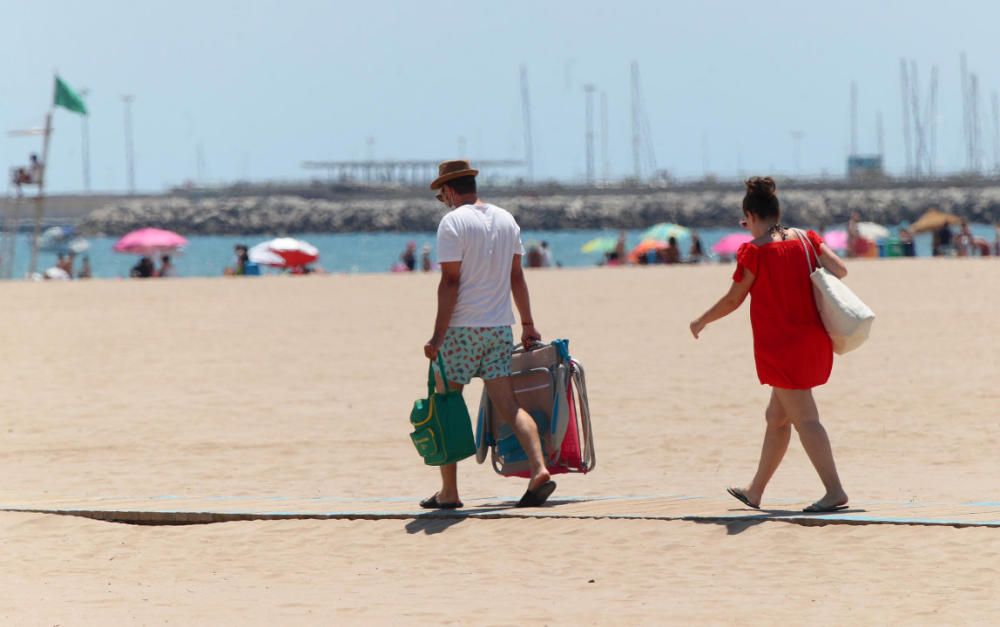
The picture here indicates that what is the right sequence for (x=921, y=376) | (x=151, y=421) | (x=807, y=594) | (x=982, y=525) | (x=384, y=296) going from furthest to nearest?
(x=384, y=296) → (x=921, y=376) → (x=151, y=421) → (x=982, y=525) → (x=807, y=594)

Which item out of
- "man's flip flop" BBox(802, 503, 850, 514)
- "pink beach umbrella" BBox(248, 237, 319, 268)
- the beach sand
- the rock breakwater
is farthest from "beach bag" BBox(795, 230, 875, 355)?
the rock breakwater

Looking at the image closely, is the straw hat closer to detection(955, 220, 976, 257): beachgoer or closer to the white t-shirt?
the white t-shirt

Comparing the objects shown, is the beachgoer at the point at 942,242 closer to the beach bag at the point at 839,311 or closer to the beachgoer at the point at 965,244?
the beachgoer at the point at 965,244

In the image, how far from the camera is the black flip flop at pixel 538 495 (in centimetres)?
707

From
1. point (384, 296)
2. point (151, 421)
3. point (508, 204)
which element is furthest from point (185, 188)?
point (151, 421)

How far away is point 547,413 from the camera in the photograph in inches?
286

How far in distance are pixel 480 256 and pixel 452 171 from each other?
421 millimetres

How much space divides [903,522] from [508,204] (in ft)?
457

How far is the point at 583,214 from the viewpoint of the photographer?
143 m

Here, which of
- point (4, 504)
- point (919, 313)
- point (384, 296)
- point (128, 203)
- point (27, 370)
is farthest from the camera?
point (128, 203)

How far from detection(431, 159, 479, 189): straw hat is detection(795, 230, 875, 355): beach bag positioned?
1.57 metres

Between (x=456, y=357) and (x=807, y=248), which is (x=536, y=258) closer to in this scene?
(x=456, y=357)

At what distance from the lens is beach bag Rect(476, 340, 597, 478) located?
7184 millimetres

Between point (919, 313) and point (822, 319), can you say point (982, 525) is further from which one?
point (919, 313)
